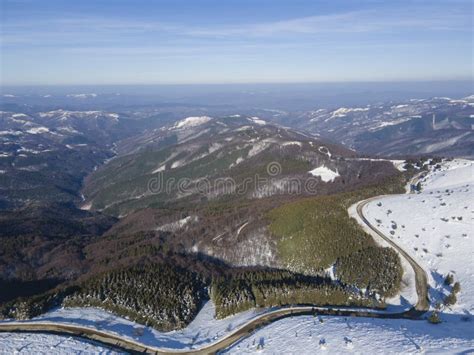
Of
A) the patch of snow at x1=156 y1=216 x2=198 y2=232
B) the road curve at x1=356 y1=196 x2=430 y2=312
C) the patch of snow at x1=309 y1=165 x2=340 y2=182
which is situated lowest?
the patch of snow at x1=156 y1=216 x2=198 y2=232

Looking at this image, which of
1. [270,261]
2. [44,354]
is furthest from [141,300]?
[270,261]

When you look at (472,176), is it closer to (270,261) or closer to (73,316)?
(270,261)

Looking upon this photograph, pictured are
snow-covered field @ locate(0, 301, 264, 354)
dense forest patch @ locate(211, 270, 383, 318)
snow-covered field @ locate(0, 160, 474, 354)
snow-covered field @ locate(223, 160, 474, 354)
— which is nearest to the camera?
snow-covered field @ locate(223, 160, 474, 354)

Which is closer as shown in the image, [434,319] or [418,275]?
[434,319]

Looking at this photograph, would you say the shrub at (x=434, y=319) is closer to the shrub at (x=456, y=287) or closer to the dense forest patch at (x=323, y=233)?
the shrub at (x=456, y=287)

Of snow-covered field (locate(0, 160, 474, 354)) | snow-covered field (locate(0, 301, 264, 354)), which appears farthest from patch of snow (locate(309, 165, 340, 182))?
snow-covered field (locate(0, 301, 264, 354))

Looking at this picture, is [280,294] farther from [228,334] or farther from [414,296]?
[414,296]

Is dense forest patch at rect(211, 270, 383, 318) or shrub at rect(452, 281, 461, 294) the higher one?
shrub at rect(452, 281, 461, 294)

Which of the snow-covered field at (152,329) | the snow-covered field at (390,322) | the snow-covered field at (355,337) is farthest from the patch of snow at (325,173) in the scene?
the snow-covered field at (355,337)

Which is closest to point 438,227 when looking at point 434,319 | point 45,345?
point 434,319

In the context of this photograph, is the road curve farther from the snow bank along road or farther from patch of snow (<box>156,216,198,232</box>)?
patch of snow (<box>156,216,198,232</box>)
